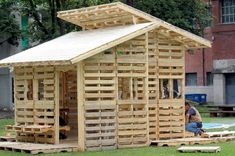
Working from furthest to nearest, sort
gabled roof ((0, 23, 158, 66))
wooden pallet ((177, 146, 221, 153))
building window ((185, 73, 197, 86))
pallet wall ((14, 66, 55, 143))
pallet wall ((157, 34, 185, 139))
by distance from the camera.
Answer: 1. building window ((185, 73, 197, 86))
2. pallet wall ((157, 34, 185, 139))
3. pallet wall ((14, 66, 55, 143))
4. gabled roof ((0, 23, 158, 66))
5. wooden pallet ((177, 146, 221, 153))

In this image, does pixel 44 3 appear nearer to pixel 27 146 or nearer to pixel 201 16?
pixel 201 16

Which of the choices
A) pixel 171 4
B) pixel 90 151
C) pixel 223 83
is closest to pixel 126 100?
pixel 90 151

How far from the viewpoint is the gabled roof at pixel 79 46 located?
19858mm

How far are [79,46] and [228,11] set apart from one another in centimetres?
3128

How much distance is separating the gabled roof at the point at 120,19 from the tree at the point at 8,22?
18518 millimetres

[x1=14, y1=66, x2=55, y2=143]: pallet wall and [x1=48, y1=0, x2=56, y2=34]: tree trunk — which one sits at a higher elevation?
[x1=48, y1=0, x2=56, y2=34]: tree trunk

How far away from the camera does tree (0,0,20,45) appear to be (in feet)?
139

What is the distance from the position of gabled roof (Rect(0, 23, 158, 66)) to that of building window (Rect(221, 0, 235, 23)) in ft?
92.6

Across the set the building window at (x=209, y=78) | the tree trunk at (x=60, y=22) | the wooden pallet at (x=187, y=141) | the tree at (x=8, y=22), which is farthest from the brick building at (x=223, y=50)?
the wooden pallet at (x=187, y=141)

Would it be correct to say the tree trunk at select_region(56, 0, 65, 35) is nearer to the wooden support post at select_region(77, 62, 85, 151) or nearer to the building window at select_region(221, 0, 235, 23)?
the building window at select_region(221, 0, 235, 23)

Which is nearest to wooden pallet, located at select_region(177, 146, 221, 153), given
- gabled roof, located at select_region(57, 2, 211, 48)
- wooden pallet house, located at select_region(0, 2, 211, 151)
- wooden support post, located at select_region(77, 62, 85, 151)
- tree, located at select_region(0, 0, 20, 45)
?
wooden pallet house, located at select_region(0, 2, 211, 151)

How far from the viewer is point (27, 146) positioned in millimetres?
20547

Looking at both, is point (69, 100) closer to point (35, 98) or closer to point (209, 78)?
point (35, 98)

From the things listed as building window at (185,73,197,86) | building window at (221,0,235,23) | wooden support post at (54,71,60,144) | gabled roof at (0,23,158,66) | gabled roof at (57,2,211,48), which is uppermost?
building window at (221,0,235,23)
